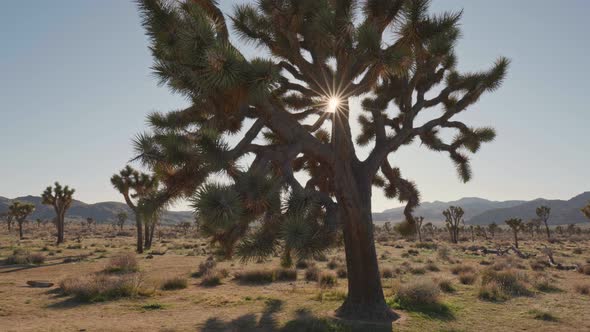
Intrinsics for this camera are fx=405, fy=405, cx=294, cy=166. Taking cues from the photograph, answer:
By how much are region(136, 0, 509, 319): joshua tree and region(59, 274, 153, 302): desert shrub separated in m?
5.07

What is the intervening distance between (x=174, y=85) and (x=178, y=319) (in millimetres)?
5336

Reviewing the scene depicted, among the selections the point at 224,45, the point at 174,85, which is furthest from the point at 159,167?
the point at 224,45

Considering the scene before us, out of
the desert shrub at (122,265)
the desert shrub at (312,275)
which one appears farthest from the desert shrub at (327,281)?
the desert shrub at (122,265)

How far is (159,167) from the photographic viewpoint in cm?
770

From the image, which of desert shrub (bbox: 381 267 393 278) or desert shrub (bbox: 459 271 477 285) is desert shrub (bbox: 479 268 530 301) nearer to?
desert shrub (bbox: 459 271 477 285)

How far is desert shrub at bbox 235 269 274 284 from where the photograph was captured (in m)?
15.5

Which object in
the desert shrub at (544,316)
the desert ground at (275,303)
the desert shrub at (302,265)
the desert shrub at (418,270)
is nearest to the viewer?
the desert ground at (275,303)

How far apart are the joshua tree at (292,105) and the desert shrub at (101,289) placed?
199 inches

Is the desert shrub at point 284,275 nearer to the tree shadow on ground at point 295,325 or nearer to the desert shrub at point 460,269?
the tree shadow on ground at point 295,325

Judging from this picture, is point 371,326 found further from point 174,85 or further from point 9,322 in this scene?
point 9,322

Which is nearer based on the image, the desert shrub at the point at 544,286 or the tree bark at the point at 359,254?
the tree bark at the point at 359,254

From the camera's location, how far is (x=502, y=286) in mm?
12711

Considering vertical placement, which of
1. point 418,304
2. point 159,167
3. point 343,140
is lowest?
point 418,304

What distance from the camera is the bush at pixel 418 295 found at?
10.5 meters
